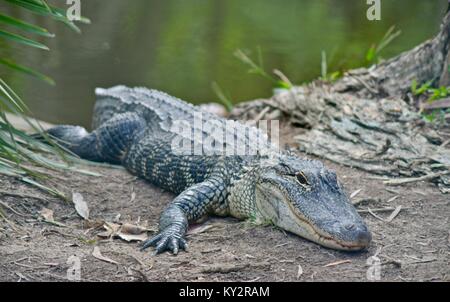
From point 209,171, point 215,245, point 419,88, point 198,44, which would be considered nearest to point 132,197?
point 209,171

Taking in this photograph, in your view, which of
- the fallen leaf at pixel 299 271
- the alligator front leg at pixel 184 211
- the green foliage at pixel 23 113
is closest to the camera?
the fallen leaf at pixel 299 271

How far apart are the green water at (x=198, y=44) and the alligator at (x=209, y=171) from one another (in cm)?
293

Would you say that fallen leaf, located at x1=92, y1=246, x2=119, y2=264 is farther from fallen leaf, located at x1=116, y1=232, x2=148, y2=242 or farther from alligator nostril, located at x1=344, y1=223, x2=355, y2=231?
alligator nostril, located at x1=344, y1=223, x2=355, y2=231

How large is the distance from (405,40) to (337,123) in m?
6.47

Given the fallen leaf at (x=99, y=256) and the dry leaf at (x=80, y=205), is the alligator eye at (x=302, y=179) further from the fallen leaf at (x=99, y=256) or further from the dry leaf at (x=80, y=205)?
the dry leaf at (x=80, y=205)

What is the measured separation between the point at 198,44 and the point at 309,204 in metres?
→ 8.31

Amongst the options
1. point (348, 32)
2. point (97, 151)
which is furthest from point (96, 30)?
point (97, 151)

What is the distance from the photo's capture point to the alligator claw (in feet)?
14.3

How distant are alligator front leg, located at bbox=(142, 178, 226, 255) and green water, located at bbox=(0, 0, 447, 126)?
14.9 ft

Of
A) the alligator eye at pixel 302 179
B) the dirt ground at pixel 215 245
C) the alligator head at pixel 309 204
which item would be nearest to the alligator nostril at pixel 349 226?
the alligator head at pixel 309 204

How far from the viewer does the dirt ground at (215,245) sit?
3922 millimetres

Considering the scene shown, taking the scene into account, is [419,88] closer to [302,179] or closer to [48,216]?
[302,179]

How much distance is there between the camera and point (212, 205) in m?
5.09

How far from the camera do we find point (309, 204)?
174 inches
